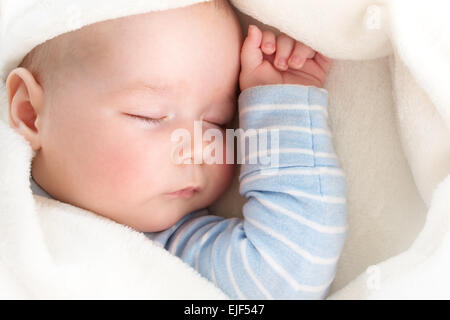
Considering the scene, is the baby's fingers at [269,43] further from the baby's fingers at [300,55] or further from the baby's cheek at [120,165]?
the baby's cheek at [120,165]

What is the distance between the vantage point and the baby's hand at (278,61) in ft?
3.71

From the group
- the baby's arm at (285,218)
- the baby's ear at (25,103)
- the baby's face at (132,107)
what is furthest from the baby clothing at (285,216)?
the baby's ear at (25,103)

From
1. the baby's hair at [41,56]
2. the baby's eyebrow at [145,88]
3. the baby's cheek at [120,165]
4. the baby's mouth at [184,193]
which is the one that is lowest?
the baby's mouth at [184,193]

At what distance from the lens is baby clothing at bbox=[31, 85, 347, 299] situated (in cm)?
101

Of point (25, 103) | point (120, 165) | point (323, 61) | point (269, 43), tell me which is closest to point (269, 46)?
point (269, 43)

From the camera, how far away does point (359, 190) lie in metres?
1.11

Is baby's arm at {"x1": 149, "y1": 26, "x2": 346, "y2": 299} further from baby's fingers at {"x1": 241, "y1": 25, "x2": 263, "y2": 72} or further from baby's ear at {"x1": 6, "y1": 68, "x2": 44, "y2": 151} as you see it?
baby's ear at {"x1": 6, "y1": 68, "x2": 44, "y2": 151}

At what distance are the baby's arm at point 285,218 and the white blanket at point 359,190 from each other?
55mm

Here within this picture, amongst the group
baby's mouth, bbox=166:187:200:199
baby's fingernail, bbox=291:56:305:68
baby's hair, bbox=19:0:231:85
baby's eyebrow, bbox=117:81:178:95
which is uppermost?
baby's hair, bbox=19:0:231:85

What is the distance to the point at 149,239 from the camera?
1.11 metres

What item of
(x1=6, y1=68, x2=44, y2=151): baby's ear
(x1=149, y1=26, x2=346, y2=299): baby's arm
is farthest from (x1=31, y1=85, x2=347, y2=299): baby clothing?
(x1=6, y1=68, x2=44, y2=151): baby's ear

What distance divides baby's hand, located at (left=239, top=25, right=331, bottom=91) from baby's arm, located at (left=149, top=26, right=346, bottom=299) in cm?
5
